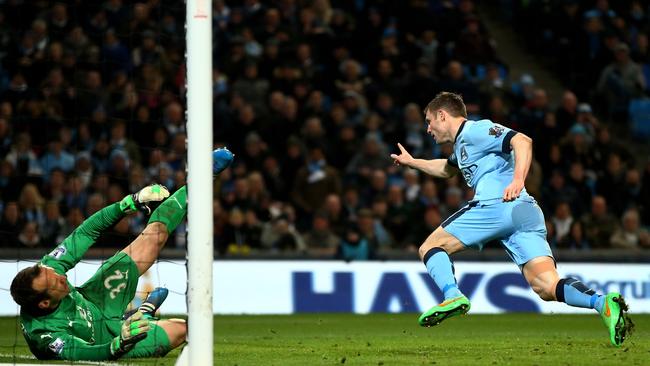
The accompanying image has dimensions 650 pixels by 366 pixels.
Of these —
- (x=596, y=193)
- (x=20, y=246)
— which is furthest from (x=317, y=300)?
(x=596, y=193)

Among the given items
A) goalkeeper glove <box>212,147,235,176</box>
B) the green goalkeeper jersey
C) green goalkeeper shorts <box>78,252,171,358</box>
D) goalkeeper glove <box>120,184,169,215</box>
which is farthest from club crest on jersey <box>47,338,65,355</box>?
goalkeeper glove <box>212,147,235,176</box>

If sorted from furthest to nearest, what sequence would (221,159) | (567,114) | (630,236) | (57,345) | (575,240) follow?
(567,114) < (630,236) < (575,240) < (221,159) < (57,345)

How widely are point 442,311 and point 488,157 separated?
1.21 metres

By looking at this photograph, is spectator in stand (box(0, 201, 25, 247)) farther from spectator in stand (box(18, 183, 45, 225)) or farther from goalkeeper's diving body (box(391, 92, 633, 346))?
goalkeeper's diving body (box(391, 92, 633, 346))

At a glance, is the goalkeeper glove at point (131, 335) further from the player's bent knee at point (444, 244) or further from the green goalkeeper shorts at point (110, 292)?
the player's bent knee at point (444, 244)

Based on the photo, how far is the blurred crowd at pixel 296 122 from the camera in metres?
14.7

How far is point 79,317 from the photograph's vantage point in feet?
27.1

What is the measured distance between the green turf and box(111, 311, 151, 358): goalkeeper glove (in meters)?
0.81

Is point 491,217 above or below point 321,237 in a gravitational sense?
above

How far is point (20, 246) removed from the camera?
1394cm

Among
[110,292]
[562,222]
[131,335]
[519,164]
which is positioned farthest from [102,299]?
[562,222]

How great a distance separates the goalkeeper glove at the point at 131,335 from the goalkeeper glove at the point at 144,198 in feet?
3.81

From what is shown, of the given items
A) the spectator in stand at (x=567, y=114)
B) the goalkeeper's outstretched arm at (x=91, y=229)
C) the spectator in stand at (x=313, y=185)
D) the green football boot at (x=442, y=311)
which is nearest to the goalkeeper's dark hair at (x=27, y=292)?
the goalkeeper's outstretched arm at (x=91, y=229)

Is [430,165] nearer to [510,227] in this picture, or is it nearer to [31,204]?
[510,227]
